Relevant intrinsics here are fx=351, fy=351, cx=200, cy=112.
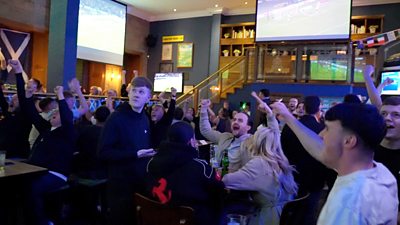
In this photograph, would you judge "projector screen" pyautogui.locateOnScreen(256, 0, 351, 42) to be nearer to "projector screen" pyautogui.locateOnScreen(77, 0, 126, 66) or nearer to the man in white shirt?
"projector screen" pyautogui.locateOnScreen(77, 0, 126, 66)

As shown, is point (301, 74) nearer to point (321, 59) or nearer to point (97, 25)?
Result: point (321, 59)

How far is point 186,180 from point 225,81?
915 cm

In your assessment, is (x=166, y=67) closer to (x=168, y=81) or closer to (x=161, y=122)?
(x=168, y=81)

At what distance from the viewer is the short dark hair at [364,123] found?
1126 mm

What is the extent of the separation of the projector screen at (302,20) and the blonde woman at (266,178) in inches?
323

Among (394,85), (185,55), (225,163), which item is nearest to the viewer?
(225,163)

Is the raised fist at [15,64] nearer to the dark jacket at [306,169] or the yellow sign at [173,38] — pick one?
the dark jacket at [306,169]

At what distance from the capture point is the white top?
40.9 inches

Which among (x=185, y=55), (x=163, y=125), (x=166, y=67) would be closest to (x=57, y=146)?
(x=163, y=125)

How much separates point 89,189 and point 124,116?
1536 mm

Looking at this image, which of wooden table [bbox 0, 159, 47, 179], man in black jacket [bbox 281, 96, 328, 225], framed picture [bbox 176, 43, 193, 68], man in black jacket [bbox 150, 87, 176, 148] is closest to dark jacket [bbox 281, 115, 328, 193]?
man in black jacket [bbox 281, 96, 328, 225]

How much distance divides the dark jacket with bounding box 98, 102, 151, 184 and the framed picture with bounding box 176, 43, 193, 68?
1159cm

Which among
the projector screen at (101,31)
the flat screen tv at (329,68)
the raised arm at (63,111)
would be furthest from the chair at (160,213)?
the projector screen at (101,31)

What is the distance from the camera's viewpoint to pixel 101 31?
41.0 feet
